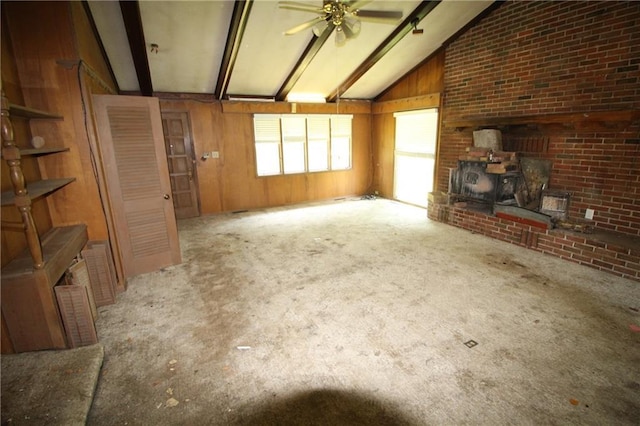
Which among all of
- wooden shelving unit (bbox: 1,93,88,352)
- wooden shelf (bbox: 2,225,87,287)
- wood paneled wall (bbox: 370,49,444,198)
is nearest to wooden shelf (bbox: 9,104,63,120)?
wooden shelving unit (bbox: 1,93,88,352)

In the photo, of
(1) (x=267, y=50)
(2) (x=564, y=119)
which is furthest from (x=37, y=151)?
(2) (x=564, y=119)

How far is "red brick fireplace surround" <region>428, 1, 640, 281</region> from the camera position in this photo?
3395 mm

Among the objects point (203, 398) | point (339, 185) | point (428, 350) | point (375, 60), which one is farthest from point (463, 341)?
point (339, 185)

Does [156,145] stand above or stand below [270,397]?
above

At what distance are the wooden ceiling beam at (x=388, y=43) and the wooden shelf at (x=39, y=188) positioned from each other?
4.93 meters

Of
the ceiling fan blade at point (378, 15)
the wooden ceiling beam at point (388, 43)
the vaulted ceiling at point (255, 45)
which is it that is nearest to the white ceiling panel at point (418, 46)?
the vaulted ceiling at point (255, 45)

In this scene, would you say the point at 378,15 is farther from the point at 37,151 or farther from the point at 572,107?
the point at 37,151

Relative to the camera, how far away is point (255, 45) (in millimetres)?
4734

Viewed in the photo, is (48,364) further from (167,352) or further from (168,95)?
(168,95)

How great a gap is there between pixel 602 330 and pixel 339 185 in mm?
5949

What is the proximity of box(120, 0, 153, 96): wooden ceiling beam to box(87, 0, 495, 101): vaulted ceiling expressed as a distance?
1cm

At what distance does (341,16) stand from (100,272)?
145 inches

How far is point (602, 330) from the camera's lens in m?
2.46

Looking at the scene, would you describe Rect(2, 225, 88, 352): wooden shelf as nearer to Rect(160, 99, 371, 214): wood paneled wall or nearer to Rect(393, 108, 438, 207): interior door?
Rect(160, 99, 371, 214): wood paneled wall
